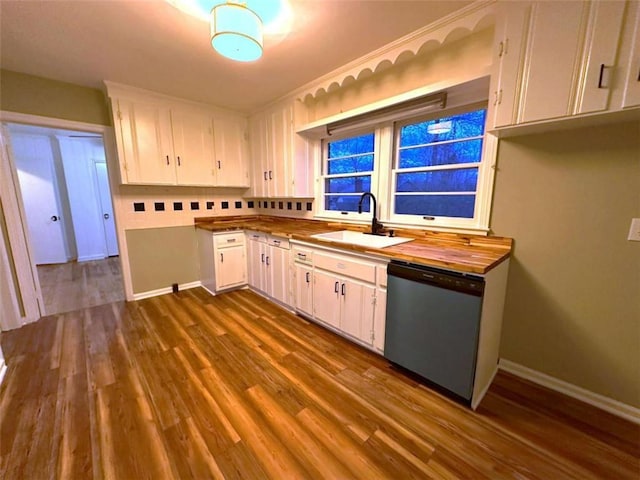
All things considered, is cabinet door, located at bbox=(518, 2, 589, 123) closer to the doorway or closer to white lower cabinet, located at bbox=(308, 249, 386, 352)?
white lower cabinet, located at bbox=(308, 249, 386, 352)

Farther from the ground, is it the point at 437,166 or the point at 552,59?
the point at 552,59

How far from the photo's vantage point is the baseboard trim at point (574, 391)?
149 centimetres

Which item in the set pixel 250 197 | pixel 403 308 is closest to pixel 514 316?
pixel 403 308

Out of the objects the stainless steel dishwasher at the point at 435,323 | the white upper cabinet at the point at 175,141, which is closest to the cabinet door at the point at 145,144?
the white upper cabinet at the point at 175,141

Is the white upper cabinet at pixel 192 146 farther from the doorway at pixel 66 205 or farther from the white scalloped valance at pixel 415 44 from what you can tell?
the doorway at pixel 66 205

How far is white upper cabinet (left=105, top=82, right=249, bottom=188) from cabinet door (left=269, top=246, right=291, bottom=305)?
1.49 meters

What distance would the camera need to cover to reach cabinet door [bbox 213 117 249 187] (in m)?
3.54

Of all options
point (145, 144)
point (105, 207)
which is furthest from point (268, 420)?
point (105, 207)

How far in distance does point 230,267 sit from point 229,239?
0.38m

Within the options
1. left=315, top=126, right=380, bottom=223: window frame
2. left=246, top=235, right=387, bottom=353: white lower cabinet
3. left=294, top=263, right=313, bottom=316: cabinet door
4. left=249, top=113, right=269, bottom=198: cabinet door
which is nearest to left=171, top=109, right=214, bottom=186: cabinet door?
left=249, top=113, right=269, bottom=198: cabinet door

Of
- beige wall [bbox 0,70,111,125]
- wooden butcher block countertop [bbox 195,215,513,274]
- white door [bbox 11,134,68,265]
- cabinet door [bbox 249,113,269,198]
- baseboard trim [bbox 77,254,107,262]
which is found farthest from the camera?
baseboard trim [bbox 77,254,107,262]

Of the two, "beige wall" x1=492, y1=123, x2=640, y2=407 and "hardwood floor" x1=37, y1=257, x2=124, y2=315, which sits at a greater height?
"beige wall" x1=492, y1=123, x2=640, y2=407

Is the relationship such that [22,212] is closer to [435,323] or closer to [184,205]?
[184,205]

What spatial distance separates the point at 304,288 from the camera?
257cm
